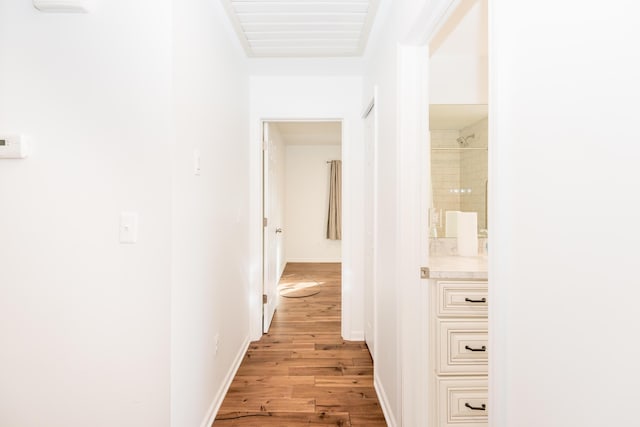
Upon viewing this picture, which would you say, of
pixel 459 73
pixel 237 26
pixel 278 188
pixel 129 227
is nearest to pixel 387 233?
pixel 459 73

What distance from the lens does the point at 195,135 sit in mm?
1728

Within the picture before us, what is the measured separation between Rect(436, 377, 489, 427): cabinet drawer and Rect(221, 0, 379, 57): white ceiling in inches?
87.9

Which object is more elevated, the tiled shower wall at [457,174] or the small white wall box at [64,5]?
the small white wall box at [64,5]

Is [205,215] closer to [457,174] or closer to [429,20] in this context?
[429,20]

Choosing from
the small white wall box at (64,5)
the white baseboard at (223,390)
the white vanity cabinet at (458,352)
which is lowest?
the white baseboard at (223,390)

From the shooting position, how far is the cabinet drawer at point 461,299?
1727 mm

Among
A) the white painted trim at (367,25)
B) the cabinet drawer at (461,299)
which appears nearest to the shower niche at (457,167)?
the cabinet drawer at (461,299)

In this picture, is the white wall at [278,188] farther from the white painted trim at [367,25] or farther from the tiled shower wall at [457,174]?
the tiled shower wall at [457,174]

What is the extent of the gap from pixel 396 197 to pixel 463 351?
0.87 metres

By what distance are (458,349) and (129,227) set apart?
1685mm

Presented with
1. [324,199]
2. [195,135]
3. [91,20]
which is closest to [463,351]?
[195,135]

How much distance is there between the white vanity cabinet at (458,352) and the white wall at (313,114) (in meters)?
1.41

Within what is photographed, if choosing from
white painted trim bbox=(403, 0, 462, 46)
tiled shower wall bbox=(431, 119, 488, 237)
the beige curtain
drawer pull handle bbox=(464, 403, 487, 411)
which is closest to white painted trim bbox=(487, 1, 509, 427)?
white painted trim bbox=(403, 0, 462, 46)

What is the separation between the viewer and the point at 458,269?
176 cm
